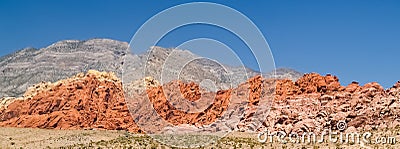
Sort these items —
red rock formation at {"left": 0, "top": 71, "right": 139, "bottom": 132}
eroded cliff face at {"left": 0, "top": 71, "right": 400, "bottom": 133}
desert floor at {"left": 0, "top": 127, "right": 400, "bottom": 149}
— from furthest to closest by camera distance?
red rock formation at {"left": 0, "top": 71, "right": 139, "bottom": 132}
eroded cliff face at {"left": 0, "top": 71, "right": 400, "bottom": 133}
desert floor at {"left": 0, "top": 127, "right": 400, "bottom": 149}

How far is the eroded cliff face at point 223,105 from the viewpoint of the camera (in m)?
66.6

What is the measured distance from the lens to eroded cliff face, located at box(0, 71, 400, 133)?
66.6 metres

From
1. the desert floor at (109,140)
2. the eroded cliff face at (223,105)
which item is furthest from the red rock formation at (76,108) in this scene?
the desert floor at (109,140)

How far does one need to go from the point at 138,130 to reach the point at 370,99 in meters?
34.0

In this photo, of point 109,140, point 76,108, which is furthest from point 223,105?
point 76,108

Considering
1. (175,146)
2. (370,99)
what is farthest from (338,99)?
(175,146)

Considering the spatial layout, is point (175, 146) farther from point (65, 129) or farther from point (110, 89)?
point (110, 89)

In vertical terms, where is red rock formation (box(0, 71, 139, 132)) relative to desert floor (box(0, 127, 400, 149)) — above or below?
above

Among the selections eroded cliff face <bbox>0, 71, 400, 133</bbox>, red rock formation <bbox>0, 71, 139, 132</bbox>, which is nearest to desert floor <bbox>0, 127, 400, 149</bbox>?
red rock formation <bbox>0, 71, 139, 132</bbox>

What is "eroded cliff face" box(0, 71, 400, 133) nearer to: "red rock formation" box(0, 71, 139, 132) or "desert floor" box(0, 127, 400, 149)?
"red rock formation" box(0, 71, 139, 132)

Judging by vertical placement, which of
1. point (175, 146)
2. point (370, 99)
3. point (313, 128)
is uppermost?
point (370, 99)

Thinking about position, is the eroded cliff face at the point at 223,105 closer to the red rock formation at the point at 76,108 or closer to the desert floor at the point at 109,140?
the red rock formation at the point at 76,108

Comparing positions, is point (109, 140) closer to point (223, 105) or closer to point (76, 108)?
point (223, 105)

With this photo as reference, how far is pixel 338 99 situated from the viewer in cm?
7025
